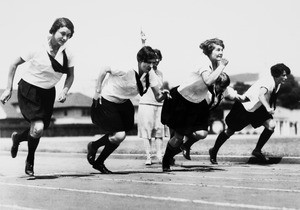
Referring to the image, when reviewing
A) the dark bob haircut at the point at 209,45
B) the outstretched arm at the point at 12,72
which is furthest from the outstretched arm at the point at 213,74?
the outstretched arm at the point at 12,72

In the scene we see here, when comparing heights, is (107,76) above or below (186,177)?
above

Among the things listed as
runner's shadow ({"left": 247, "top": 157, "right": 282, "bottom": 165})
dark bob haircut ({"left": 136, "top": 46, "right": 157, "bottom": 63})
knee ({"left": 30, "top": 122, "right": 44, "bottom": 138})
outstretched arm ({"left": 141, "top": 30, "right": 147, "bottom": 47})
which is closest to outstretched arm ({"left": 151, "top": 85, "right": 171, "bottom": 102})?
dark bob haircut ({"left": 136, "top": 46, "right": 157, "bottom": 63})

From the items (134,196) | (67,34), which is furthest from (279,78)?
(134,196)

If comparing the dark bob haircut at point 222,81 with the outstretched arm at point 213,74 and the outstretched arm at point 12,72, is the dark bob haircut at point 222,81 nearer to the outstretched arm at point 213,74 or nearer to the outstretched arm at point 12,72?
the outstretched arm at point 213,74

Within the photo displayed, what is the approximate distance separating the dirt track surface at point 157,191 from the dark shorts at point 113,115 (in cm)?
71

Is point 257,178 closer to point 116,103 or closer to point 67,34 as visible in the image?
point 116,103

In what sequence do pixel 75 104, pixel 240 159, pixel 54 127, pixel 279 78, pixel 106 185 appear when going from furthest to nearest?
pixel 75 104
pixel 54 127
pixel 240 159
pixel 279 78
pixel 106 185

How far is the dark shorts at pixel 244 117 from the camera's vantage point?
10812 millimetres

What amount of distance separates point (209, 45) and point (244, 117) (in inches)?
106

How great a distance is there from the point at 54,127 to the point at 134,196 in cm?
4238

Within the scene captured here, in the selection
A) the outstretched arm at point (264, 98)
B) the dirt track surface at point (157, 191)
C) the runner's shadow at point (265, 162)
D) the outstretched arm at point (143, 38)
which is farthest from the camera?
the runner's shadow at point (265, 162)

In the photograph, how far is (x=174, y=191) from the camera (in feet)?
20.8

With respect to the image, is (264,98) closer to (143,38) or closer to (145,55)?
(143,38)

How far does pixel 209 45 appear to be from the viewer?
862cm
